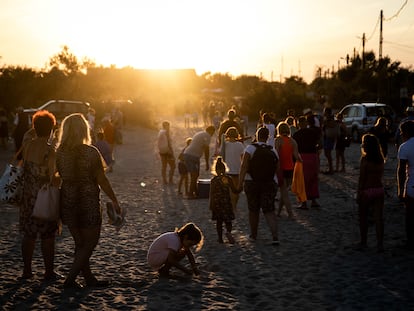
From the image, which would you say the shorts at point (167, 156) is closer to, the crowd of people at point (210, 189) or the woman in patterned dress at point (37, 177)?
the crowd of people at point (210, 189)

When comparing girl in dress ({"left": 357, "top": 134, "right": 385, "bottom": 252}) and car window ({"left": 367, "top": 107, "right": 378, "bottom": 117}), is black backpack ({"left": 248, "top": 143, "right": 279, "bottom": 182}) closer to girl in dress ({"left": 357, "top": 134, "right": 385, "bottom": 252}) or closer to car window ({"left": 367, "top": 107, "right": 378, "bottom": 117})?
girl in dress ({"left": 357, "top": 134, "right": 385, "bottom": 252})

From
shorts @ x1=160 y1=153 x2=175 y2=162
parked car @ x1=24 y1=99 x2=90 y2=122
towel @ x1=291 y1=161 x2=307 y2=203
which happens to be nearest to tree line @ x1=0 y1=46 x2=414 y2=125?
parked car @ x1=24 y1=99 x2=90 y2=122

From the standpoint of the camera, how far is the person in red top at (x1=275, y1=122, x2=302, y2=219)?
452 inches

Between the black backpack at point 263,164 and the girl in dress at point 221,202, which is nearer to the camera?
the black backpack at point 263,164

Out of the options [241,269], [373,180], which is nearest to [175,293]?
[241,269]

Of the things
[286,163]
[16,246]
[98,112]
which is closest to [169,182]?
[286,163]

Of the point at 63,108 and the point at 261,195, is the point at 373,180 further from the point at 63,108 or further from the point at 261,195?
the point at 63,108

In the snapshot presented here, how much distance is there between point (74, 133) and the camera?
6.57 m

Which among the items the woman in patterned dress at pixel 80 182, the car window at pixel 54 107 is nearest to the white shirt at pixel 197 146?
the woman in patterned dress at pixel 80 182

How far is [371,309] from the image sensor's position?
6199 millimetres

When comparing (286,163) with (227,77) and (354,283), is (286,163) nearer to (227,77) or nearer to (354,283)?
(354,283)

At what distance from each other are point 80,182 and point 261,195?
345 centimetres

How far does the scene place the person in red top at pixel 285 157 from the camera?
11469 mm

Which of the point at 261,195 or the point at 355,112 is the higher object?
the point at 355,112
